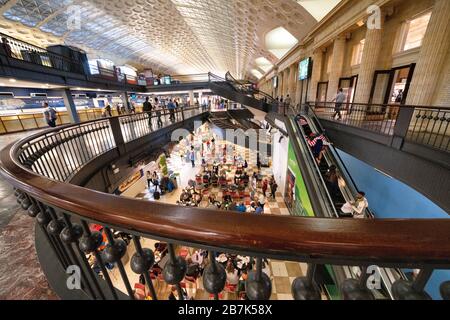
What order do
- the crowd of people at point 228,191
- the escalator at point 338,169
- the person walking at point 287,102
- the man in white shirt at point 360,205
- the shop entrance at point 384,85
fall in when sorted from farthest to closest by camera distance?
1. the person walking at point 287,102
2. the crowd of people at point 228,191
3. the shop entrance at point 384,85
4. the escalator at point 338,169
5. the man in white shirt at point 360,205

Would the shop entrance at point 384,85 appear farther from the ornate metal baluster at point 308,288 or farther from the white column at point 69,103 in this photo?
the white column at point 69,103

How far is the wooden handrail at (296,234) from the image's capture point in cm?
47

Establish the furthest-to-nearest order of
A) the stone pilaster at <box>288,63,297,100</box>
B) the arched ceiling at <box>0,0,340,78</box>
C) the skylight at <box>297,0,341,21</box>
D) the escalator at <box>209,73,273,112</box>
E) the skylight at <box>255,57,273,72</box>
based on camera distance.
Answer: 1. the skylight at <box>255,57,273,72</box>
2. the stone pilaster at <box>288,63,297,100</box>
3. the arched ceiling at <box>0,0,340,78</box>
4. the escalator at <box>209,73,273,112</box>
5. the skylight at <box>297,0,341,21</box>

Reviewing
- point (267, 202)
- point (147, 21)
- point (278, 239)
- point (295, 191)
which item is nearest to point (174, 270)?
point (278, 239)

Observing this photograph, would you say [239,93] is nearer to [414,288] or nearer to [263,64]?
[414,288]

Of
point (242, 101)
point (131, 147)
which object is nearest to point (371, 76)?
point (242, 101)

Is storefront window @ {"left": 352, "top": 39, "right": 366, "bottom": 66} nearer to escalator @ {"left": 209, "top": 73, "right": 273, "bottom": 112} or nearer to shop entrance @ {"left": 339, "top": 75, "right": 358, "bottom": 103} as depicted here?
shop entrance @ {"left": 339, "top": 75, "right": 358, "bottom": 103}

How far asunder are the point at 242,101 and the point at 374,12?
25.5ft

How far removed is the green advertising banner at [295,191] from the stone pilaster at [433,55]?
4090mm

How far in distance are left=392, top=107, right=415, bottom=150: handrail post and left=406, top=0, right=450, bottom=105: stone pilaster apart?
2.14m

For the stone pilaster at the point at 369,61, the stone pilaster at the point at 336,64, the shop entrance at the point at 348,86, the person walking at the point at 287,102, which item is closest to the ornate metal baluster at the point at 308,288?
the stone pilaster at the point at 369,61

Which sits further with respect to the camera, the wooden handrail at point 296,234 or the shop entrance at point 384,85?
the shop entrance at point 384,85

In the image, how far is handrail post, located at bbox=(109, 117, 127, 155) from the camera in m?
5.21

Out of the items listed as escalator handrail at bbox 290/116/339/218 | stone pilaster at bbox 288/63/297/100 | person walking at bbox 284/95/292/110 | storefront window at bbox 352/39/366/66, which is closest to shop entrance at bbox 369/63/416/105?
storefront window at bbox 352/39/366/66
